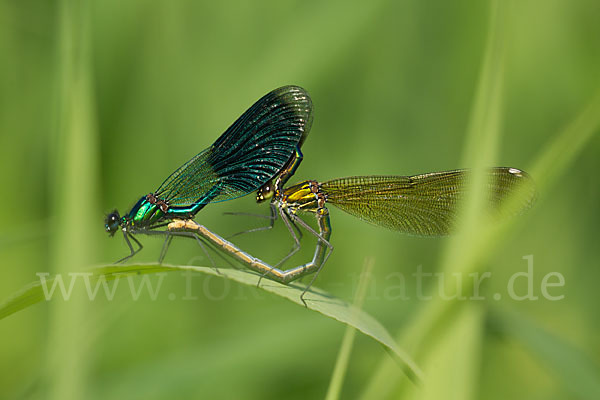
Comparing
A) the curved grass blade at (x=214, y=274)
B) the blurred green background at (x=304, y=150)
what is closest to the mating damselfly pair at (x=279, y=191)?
the blurred green background at (x=304, y=150)

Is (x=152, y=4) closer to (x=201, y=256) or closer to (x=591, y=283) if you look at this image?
(x=201, y=256)

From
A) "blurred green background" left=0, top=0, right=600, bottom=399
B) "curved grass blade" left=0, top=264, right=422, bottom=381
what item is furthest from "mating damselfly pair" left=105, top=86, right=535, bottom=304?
"curved grass blade" left=0, top=264, right=422, bottom=381

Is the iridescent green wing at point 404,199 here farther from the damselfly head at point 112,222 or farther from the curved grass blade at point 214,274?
the curved grass blade at point 214,274

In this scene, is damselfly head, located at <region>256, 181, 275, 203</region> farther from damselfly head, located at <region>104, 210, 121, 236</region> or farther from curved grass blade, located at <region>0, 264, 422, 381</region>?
curved grass blade, located at <region>0, 264, 422, 381</region>

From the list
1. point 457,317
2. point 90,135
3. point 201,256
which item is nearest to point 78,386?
point 90,135

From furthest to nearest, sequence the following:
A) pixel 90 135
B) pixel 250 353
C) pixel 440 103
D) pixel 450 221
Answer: pixel 440 103 → pixel 450 221 → pixel 250 353 → pixel 90 135

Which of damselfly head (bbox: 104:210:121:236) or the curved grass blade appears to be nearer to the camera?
the curved grass blade

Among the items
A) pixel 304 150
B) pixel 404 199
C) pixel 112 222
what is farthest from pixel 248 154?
pixel 304 150

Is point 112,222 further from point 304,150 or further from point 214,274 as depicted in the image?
point 304,150
